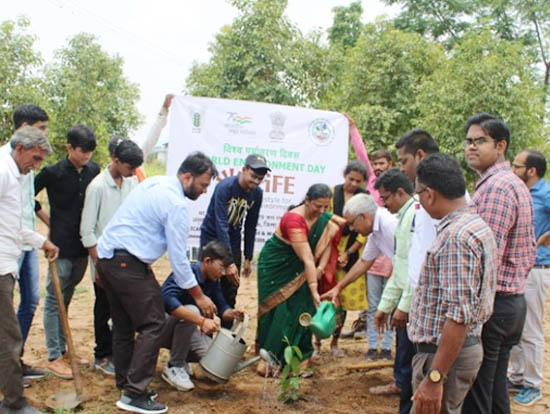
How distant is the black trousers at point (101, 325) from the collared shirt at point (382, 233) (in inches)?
76.9

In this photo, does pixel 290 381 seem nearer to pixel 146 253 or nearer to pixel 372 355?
pixel 372 355

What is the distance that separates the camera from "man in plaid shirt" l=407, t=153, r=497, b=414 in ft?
6.40

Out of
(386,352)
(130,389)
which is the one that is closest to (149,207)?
(130,389)

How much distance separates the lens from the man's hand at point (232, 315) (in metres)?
3.75

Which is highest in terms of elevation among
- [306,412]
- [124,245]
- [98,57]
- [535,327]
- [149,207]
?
[98,57]

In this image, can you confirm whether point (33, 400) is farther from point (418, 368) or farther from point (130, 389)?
point (418, 368)

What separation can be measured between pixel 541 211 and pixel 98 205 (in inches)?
125

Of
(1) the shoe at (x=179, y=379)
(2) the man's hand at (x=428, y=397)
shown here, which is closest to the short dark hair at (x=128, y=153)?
(1) the shoe at (x=179, y=379)

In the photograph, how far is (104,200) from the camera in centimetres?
386

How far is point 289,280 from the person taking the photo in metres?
4.25

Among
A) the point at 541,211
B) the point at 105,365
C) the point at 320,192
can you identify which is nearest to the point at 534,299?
the point at 541,211

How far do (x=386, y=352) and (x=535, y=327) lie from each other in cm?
119

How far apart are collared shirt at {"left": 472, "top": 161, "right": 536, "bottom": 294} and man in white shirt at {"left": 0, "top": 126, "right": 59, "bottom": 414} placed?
92.9 inches

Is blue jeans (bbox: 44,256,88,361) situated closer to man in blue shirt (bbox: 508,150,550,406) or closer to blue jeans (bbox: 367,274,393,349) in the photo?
blue jeans (bbox: 367,274,393,349)
